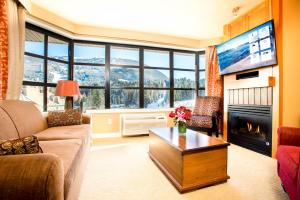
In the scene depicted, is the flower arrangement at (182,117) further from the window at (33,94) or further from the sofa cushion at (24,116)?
the window at (33,94)

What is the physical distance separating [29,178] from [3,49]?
2.34 meters

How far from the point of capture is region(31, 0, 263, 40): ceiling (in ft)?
9.29

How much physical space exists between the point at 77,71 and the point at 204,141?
327 cm

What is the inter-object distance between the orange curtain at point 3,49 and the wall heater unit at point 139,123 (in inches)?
86.4

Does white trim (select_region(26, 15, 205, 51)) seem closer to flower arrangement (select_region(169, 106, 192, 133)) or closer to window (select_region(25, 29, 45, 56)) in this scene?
window (select_region(25, 29, 45, 56))

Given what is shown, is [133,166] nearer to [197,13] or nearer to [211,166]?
[211,166]

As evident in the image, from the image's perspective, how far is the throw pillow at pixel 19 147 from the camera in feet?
2.81

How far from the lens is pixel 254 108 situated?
2904mm

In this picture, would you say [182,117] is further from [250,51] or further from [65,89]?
[65,89]

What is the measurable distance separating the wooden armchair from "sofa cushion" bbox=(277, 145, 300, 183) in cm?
204

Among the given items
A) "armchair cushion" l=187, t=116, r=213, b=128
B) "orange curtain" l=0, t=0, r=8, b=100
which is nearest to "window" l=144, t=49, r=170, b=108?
"armchair cushion" l=187, t=116, r=213, b=128

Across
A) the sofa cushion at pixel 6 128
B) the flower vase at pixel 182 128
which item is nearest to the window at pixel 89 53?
the sofa cushion at pixel 6 128

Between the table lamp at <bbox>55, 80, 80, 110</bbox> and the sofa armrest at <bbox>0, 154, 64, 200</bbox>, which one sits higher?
the table lamp at <bbox>55, 80, 80, 110</bbox>

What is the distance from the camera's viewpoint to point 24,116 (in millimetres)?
2008
